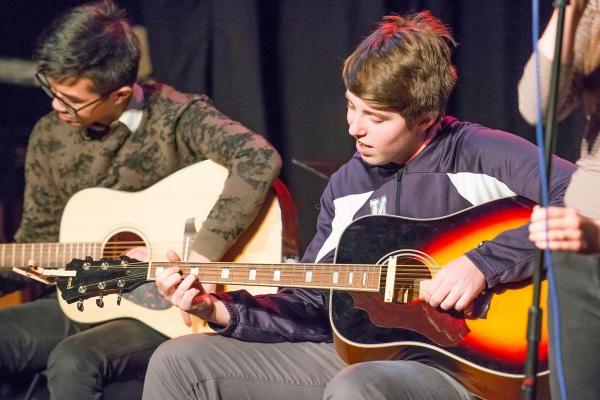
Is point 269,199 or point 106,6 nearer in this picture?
point 269,199

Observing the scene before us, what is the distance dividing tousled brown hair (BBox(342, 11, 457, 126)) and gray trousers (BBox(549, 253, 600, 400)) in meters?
0.87

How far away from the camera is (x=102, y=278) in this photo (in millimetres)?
2422

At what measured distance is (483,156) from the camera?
225cm

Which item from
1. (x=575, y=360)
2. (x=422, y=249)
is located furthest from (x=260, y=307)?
(x=575, y=360)

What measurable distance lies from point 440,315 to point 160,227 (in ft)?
4.03

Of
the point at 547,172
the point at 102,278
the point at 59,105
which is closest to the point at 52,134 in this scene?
the point at 59,105

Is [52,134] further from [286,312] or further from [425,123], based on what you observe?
[425,123]

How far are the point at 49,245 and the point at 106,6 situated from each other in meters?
0.94

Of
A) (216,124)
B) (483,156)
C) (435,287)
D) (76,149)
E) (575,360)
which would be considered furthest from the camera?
(76,149)

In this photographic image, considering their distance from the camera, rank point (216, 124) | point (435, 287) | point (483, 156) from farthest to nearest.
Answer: point (216, 124)
point (483, 156)
point (435, 287)

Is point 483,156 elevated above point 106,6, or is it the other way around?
point 106,6

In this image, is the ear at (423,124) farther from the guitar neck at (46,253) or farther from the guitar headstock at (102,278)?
the guitar neck at (46,253)

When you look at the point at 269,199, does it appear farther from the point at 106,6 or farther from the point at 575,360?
the point at 575,360

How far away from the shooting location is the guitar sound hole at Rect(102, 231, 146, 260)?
2.99m
